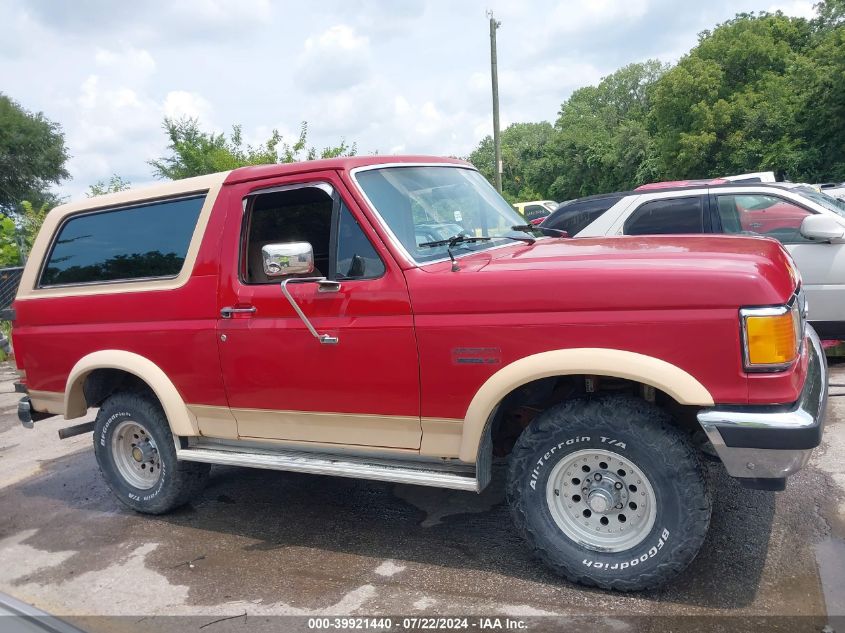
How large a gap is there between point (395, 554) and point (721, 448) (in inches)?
76.1

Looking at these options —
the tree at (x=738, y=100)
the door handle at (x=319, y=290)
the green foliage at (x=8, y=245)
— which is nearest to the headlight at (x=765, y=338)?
the door handle at (x=319, y=290)

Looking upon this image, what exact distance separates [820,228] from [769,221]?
54 centimetres

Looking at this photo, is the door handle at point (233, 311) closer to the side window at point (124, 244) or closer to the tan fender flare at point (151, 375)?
the side window at point (124, 244)

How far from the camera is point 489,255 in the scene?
3.94 meters

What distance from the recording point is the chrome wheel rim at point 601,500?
334 centimetres

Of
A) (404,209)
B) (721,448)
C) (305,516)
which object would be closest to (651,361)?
(721,448)

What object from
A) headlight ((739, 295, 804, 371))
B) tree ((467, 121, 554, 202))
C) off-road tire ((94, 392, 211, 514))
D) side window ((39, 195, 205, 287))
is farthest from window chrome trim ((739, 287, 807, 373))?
tree ((467, 121, 554, 202))

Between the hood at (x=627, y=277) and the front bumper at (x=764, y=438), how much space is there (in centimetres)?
→ 46

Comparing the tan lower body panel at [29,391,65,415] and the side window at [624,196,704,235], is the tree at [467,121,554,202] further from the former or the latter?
the tan lower body panel at [29,391,65,415]

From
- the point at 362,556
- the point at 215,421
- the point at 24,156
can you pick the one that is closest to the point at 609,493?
the point at 362,556

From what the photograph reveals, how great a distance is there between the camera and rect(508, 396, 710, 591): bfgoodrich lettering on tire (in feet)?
10.5

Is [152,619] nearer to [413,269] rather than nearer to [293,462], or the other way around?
[293,462]

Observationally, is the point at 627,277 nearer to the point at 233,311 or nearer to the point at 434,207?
the point at 434,207

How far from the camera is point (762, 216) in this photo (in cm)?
674
